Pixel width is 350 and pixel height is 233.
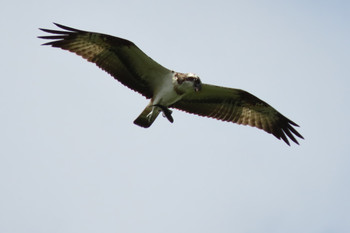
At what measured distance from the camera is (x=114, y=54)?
12734 mm

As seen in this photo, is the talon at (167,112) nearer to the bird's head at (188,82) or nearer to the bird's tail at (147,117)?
the bird's tail at (147,117)

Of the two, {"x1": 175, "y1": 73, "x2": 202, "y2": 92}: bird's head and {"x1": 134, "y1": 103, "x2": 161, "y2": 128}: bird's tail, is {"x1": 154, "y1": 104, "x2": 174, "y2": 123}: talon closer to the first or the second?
{"x1": 134, "y1": 103, "x2": 161, "y2": 128}: bird's tail

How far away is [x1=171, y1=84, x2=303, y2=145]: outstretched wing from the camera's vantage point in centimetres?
1323

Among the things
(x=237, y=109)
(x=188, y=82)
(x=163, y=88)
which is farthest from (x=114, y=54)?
(x=237, y=109)

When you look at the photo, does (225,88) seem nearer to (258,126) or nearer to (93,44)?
(258,126)

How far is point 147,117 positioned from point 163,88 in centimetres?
62

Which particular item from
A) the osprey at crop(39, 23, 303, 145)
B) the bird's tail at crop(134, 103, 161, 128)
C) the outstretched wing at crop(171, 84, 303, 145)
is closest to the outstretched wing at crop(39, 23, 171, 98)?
the osprey at crop(39, 23, 303, 145)

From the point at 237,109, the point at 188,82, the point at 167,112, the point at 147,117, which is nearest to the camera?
the point at 188,82

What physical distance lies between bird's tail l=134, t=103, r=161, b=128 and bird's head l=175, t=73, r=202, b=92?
2.27 feet

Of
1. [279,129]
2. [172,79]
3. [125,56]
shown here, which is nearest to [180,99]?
[172,79]

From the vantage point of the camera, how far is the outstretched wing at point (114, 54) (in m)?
12.5

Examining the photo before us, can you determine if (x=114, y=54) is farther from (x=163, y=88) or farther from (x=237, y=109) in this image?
(x=237, y=109)

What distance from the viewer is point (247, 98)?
13406 mm

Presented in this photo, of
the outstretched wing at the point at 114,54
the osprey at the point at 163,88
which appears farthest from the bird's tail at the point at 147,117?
the outstretched wing at the point at 114,54
